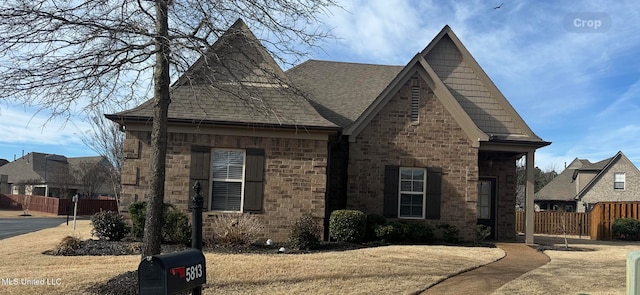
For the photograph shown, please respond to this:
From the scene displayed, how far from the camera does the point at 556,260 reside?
11953 mm

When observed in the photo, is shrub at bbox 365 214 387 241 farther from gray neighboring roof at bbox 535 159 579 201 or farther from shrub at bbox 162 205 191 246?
gray neighboring roof at bbox 535 159 579 201

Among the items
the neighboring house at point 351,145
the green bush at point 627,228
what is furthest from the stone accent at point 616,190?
the neighboring house at point 351,145

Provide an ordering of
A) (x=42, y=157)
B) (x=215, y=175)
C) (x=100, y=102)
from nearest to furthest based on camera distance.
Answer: (x=100, y=102) < (x=215, y=175) < (x=42, y=157)

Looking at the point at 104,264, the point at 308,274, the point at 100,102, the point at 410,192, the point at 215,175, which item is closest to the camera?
the point at 100,102

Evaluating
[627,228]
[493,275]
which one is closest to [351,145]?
[493,275]

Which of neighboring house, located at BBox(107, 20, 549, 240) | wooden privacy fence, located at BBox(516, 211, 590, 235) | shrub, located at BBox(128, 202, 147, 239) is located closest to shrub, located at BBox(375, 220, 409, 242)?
neighboring house, located at BBox(107, 20, 549, 240)

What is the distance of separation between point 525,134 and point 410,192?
4.44m

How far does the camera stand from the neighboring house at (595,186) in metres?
36.7

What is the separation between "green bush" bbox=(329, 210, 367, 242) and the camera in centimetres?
1321

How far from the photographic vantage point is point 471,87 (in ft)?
55.6

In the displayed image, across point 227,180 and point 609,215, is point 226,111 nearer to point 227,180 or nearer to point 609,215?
point 227,180

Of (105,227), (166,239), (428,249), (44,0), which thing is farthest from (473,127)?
(44,0)

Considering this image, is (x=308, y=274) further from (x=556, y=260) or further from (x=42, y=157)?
(x=42, y=157)

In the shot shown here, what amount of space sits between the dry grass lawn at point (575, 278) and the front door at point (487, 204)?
5.27 meters
